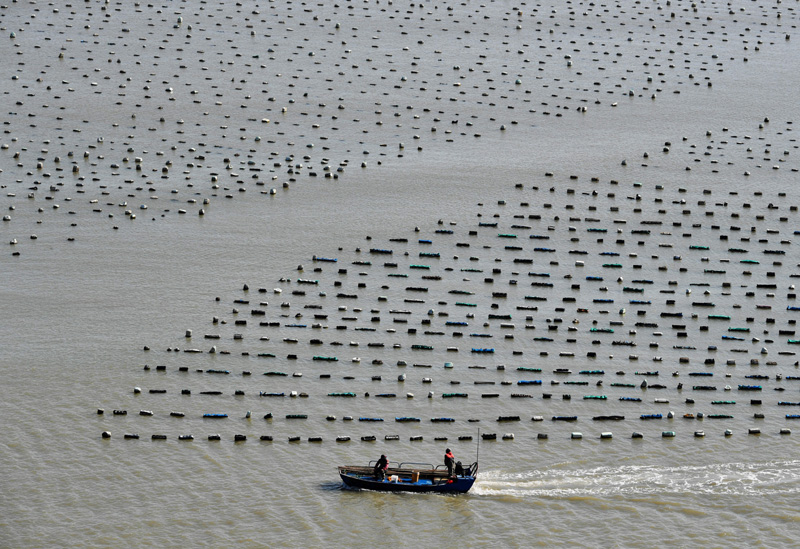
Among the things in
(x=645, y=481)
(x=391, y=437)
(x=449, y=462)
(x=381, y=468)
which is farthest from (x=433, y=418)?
(x=645, y=481)

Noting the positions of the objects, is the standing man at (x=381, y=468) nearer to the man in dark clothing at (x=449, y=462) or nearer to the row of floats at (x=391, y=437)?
the man in dark clothing at (x=449, y=462)

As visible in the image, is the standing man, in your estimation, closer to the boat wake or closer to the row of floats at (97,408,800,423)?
the boat wake

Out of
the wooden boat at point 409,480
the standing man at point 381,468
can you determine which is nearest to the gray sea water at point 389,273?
the wooden boat at point 409,480

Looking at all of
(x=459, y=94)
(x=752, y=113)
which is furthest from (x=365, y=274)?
(x=752, y=113)

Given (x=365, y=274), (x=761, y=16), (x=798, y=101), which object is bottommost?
(x=365, y=274)

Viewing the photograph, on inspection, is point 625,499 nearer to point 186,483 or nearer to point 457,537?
point 457,537

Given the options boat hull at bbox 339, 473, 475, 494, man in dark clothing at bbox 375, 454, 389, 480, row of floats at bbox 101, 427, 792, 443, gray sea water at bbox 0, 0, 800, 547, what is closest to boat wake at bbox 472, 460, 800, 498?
gray sea water at bbox 0, 0, 800, 547
